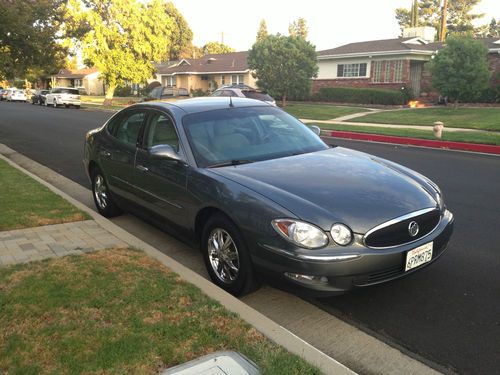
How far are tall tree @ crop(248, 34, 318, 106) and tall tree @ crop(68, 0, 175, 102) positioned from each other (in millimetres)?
14677

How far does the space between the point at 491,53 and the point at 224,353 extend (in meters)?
32.0

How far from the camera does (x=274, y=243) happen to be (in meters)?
3.50

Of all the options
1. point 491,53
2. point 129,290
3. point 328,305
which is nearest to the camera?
point 129,290

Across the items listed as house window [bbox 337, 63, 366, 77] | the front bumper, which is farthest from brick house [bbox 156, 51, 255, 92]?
the front bumper

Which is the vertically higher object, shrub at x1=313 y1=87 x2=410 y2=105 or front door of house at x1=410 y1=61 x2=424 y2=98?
front door of house at x1=410 y1=61 x2=424 y2=98

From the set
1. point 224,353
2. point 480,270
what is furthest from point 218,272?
point 480,270

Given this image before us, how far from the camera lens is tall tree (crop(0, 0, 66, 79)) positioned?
13922 mm

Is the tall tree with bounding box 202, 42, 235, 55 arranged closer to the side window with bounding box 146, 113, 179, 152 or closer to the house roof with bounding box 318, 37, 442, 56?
the house roof with bounding box 318, 37, 442, 56

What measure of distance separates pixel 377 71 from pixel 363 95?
364cm

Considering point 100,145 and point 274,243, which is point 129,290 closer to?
point 274,243

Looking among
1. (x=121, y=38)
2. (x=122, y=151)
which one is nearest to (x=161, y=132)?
(x=122, y=151)

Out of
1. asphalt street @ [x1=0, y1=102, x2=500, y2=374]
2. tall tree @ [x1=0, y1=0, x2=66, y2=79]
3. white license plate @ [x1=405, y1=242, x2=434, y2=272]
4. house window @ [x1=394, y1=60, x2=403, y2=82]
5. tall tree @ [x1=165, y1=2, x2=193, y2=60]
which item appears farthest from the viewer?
tall tree @ [x1=165, y1=2, x2=193, y2=60]

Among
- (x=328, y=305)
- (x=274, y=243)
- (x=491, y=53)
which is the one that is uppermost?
(x=491, y=53)

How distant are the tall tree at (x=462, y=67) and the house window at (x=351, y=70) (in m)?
11.2
